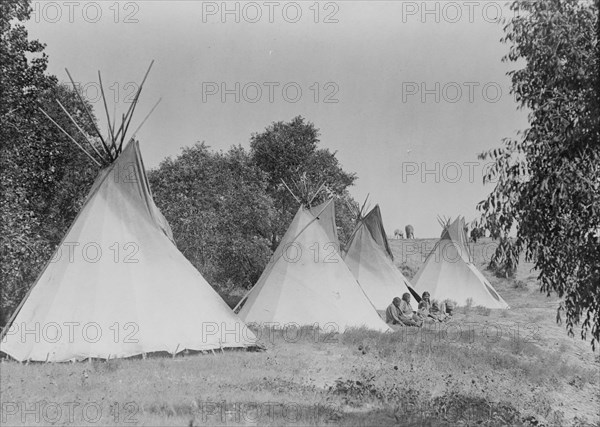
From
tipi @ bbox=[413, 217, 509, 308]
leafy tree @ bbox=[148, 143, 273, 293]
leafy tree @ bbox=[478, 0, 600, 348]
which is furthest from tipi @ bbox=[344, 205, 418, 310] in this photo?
leafy tree @ bbox=[478, 0, 600, 348]

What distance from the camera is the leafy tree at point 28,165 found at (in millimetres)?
15648

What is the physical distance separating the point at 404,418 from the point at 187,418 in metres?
3.03

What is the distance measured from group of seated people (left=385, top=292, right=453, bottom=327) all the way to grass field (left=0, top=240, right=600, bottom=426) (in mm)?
1540

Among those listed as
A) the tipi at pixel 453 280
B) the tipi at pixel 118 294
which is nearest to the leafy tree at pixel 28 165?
the tipi at pixel 118 294

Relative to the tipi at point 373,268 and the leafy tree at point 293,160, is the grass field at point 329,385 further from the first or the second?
the leafy tree at point 293,160

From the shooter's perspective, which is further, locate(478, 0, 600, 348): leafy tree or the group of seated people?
the group of seated people

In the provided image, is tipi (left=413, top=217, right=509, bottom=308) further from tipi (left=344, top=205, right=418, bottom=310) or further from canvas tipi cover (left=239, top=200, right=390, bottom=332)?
canvas tipi cover (left=239, top=200, right=390, bottom=332)

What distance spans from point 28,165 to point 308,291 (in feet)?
27.4

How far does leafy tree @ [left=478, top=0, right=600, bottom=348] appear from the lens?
785 cm

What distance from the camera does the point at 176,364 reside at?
11.5 m

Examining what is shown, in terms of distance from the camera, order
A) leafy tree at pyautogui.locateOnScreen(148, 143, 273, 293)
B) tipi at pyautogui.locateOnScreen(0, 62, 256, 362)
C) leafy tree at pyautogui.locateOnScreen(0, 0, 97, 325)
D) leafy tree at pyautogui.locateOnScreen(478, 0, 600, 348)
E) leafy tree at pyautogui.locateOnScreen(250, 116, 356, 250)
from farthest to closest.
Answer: leafy tree at pyautogui.locateOnScreen(250, 116, 356, 250), leafy tree at pyautogui.locateOnScreen(148, 143, 273, 293), leafy tree at pyautogui.locateOnScreen(0, 0, 97, 325), tipi at pyautogui.locateOnScreen(0, 62, 256, 362), leafy tree at pyautogui.locateOnScreen(478, 0, 600, 348)

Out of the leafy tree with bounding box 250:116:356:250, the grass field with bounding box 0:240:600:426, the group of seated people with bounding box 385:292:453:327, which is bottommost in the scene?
the grass field with bounding box 0:240:600:426

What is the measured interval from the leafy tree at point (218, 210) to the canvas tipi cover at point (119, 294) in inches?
499

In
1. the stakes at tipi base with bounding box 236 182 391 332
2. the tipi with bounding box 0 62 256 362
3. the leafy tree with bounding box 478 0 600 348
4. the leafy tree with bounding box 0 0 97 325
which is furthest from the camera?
the stakes at tipi base with bounding box 236 182 391 332
